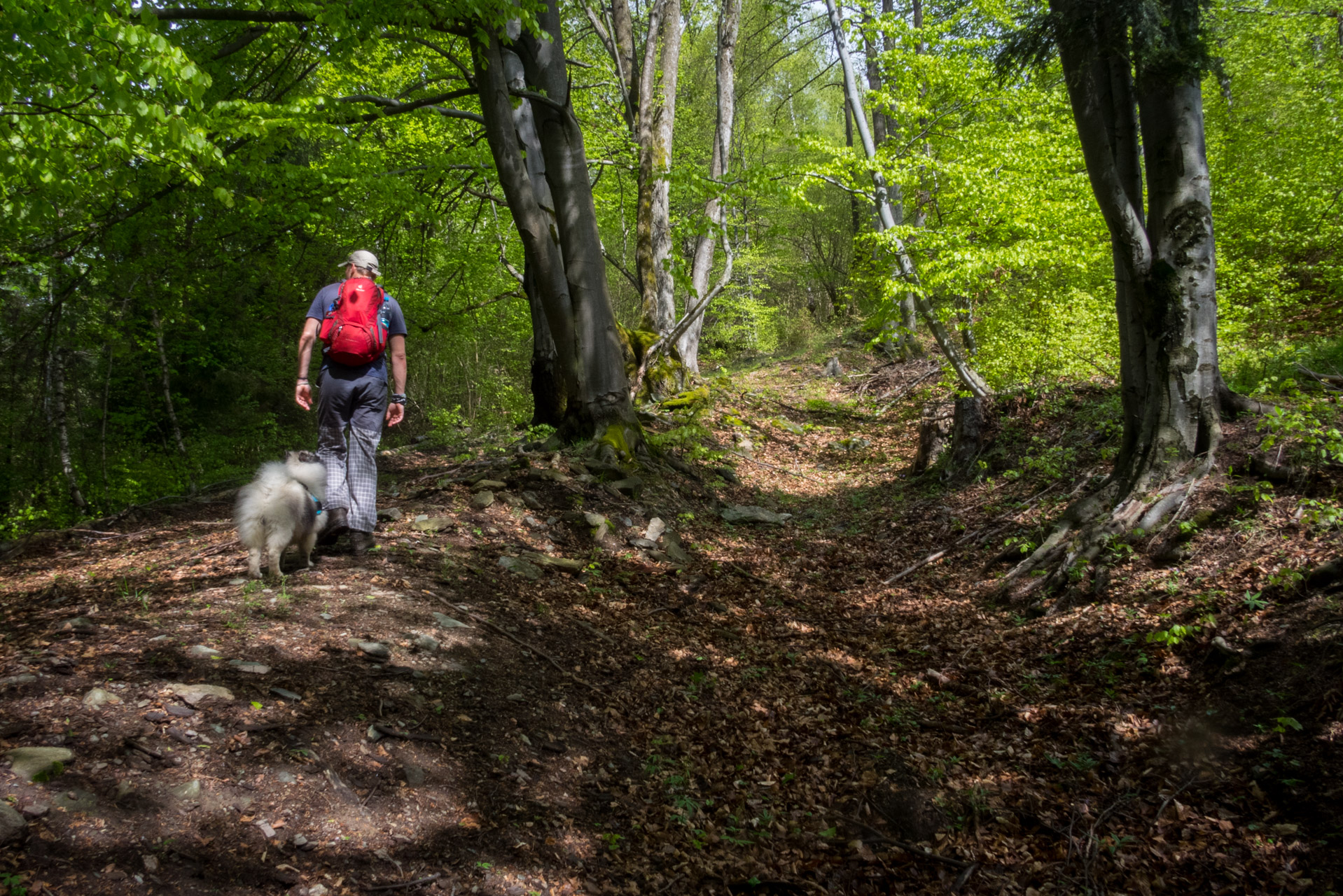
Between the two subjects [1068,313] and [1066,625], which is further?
Answer: [1068,313]

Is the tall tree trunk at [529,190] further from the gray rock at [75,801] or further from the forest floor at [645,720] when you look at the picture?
the gray rock at [75,801]

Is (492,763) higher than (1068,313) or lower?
lower

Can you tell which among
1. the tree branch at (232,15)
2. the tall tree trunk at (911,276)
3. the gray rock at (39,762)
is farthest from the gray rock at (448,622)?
the tall tree trunk at (911,276)

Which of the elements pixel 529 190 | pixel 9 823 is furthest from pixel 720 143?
pixel 9 823

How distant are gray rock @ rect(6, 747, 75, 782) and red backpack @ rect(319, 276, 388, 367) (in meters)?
2.79

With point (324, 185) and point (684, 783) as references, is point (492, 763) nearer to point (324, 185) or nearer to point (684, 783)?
point (684, 783)

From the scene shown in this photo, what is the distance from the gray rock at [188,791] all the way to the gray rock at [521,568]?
2978 mm

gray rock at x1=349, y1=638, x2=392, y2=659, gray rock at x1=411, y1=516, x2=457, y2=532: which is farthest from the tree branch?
gray rock at x1=349, y1=638, x2=392, y2=659

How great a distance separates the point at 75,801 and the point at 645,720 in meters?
2.56

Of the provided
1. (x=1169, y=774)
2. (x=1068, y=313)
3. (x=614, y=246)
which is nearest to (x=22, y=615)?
(x=1169, y=774)

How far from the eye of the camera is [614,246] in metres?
24.5

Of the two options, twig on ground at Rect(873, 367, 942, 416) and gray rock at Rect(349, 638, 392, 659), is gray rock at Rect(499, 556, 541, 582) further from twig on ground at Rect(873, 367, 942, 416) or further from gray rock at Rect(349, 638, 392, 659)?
twig on ground at Rect(873, 367, 942, 416)

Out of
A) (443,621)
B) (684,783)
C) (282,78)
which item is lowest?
(684,783)

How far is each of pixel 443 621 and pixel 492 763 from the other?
1242 millimetres
